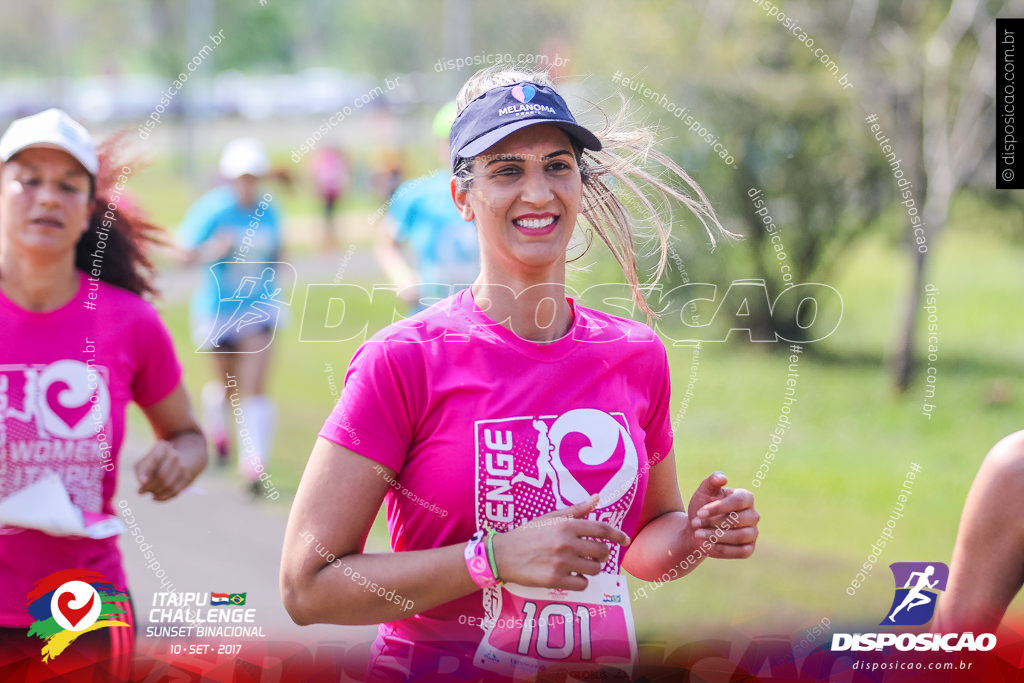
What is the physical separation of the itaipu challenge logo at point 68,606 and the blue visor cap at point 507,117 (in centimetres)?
135

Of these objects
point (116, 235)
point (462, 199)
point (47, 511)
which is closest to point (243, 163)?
point (116, 235)

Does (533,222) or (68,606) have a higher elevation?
(533,222)

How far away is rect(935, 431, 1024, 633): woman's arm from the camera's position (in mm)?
1968

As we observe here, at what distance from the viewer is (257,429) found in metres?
6.01

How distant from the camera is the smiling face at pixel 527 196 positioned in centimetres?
203

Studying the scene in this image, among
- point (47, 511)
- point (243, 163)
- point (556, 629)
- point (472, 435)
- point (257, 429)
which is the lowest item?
point (556, 629)

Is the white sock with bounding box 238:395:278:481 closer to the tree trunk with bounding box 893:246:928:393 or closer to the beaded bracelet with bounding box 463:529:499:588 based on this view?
the beaded bracelet with bounding box 463:529:499:588

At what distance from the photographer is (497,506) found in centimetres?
197

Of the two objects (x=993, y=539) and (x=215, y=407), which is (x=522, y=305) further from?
(x=215, y=407)

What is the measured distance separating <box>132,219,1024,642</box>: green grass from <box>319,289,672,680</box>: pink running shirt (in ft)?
4.92

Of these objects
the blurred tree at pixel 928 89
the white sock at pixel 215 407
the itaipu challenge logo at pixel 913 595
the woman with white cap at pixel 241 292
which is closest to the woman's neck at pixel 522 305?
the itaipu challenge logo at pixel 913 595

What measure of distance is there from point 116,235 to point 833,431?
19.2 feet

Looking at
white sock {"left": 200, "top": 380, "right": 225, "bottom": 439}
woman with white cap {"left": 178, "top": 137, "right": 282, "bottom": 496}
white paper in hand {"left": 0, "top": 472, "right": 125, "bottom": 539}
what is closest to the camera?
white paper in hand {"left": 0, "top": 472, "right": 125, "bottom": 539}

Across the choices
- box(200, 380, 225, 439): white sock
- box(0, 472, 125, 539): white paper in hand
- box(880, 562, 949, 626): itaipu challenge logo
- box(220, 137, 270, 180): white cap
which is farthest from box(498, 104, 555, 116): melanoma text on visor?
box(200, 380, 225, 439): white sock
